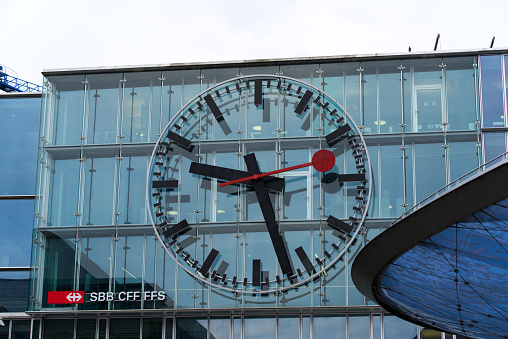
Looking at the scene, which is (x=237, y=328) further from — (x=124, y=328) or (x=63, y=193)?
(x=63, y=193)

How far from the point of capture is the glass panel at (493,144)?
99.1ft

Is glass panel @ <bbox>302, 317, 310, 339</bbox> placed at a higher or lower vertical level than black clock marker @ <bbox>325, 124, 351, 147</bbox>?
lower

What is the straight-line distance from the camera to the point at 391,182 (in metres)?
30.2

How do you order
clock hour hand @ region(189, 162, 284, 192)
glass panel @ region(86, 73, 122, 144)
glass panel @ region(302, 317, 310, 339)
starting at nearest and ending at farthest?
glass panel @ region(302, 317, 310, 339) → clock hour hand @ region(189, 162, 284, 192) → glass panel @ region(86, 73, 122, 144)

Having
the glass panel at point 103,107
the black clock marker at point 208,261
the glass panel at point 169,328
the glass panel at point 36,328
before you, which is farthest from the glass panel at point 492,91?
the glass panel at point 36,328

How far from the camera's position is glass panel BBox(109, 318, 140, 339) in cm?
3106

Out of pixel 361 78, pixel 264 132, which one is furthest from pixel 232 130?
pixel 361 78

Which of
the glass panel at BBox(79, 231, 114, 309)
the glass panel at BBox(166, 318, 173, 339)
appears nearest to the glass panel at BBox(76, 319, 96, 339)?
the glass panel at BBox(79, 231, 114, 309)

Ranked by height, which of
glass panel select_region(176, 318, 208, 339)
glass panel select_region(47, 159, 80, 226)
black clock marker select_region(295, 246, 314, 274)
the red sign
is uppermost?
glass panel select_region(47, 159, 80, 226)

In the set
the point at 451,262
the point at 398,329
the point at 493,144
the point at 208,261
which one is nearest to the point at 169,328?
the point at 208,261

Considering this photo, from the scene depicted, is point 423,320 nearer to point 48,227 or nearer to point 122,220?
point 122,220

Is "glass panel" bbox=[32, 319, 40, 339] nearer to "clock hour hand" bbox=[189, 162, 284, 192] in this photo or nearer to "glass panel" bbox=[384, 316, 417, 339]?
"clock hour hand" bbox=[189, 162, 284, 192]

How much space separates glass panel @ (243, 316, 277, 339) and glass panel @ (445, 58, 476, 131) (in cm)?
845

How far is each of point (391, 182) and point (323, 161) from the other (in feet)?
7.31
